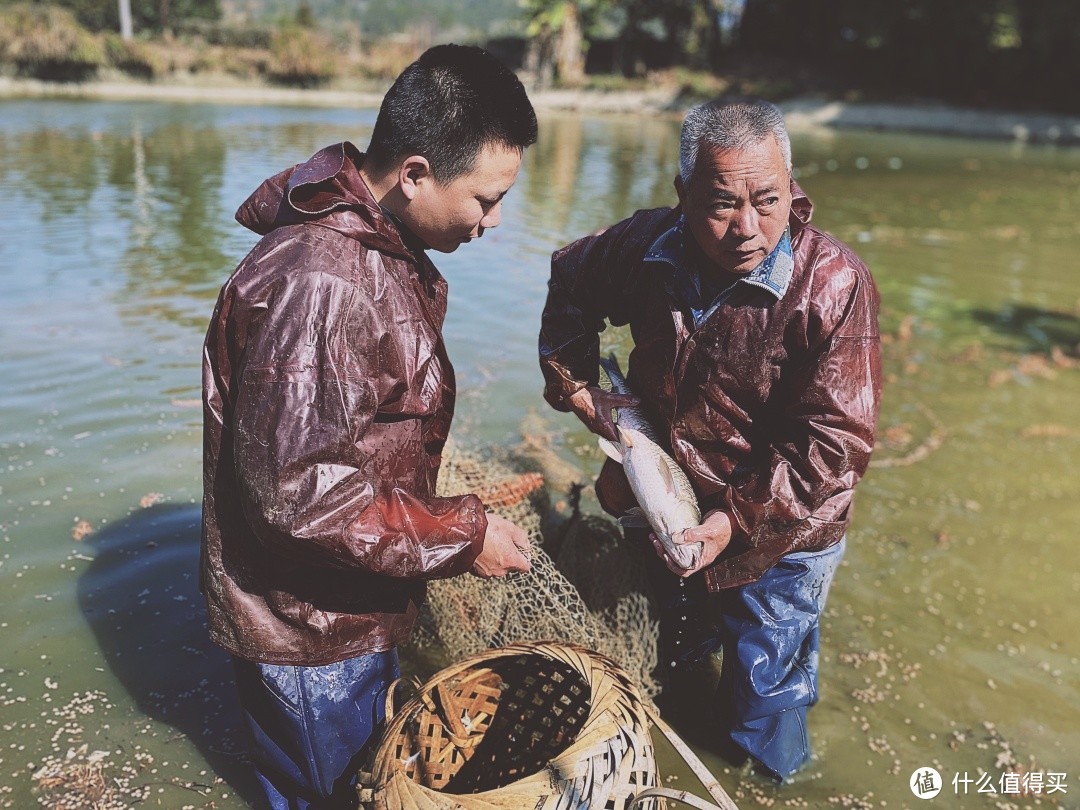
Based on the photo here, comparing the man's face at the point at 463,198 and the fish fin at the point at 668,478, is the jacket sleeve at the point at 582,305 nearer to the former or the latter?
the fish fin at the point at 668,478

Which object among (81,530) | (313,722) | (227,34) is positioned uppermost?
(227,34)

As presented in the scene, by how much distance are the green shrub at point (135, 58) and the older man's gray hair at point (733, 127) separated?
39892 millimetres

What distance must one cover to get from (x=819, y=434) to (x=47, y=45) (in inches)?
1511

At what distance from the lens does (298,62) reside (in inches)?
1618

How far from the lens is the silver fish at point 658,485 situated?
276 centimetres

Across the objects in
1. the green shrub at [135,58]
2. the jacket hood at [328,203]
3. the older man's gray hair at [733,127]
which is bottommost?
the jacket hood at [328,203]

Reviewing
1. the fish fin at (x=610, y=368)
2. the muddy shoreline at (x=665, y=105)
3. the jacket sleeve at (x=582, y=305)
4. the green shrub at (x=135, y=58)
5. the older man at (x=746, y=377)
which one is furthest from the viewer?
the green shrub at (x=135, y=58)

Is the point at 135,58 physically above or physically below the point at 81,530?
above

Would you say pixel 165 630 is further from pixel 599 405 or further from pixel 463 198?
pixel 463 198

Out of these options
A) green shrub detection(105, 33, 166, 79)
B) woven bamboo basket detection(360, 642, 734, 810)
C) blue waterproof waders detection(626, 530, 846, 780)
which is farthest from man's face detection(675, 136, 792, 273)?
green shrub detection(105, 33, 166, 79)

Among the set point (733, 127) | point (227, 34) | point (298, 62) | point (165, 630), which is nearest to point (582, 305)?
point (733, 127)

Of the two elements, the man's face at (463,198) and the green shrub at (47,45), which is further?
the green shrub at (47,45)

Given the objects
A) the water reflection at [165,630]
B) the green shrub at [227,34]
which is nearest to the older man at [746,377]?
the water reflection at [165,630]

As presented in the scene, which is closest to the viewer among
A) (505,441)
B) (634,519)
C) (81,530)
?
(634,519)
